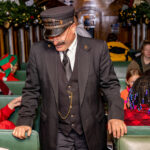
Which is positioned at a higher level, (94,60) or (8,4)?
(8,4)

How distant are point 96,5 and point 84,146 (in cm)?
809

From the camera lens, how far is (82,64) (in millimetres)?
1512

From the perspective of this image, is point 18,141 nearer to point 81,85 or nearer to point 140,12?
point 81,85

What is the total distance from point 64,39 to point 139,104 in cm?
116

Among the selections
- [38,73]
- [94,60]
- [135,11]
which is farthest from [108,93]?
[135,11]

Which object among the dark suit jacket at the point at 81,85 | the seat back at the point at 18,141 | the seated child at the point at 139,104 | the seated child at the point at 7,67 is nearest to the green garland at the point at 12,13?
the seated child at the point at 7,67

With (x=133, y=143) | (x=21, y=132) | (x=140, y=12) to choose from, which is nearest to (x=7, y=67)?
(x=21, y=132)

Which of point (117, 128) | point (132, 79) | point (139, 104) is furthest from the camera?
point (132, 79)

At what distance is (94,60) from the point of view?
4.99 ft

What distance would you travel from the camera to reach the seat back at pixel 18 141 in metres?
1.48

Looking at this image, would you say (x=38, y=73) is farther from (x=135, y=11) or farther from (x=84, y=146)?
(x=135, y=11)

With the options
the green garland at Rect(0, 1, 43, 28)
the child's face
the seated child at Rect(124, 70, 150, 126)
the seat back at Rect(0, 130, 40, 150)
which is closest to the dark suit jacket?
the seat back at Rect(0, 130, 40, 150)

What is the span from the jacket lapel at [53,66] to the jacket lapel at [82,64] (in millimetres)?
148

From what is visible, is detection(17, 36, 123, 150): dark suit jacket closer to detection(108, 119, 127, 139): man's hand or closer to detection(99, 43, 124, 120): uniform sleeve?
detection(99, 43, 124, 120): uniform sleeve
